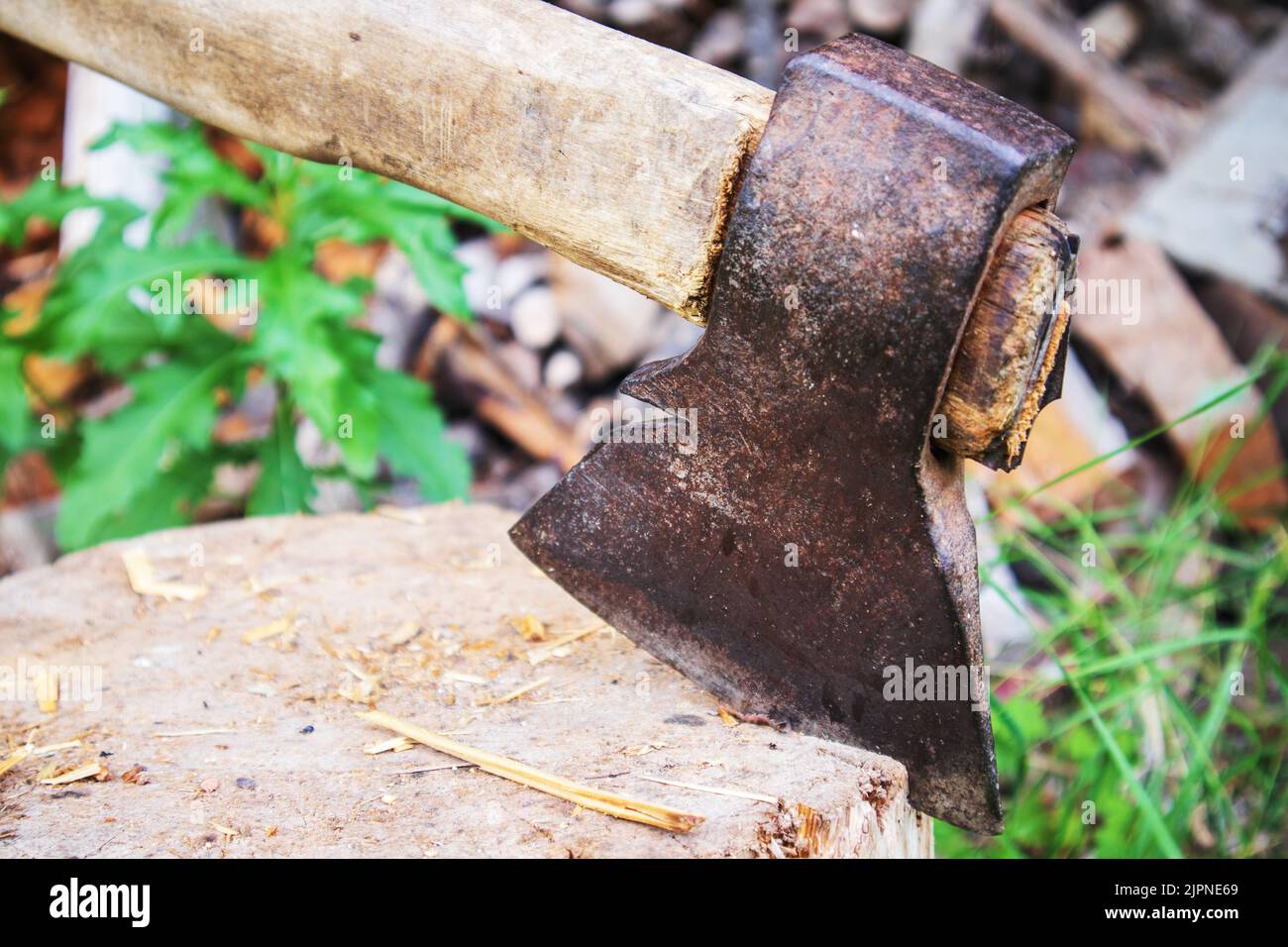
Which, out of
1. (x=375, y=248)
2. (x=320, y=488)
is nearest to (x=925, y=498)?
(x=320, y=488)

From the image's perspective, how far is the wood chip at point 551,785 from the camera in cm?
118

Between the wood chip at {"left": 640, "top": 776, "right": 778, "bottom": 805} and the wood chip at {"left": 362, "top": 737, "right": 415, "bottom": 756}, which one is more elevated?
the wood chip at {"left": 362, "top": 737, "right": 415, "bottom": 756}

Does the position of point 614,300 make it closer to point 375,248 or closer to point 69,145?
point 375,248

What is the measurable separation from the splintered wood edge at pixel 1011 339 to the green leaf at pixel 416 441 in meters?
1.48

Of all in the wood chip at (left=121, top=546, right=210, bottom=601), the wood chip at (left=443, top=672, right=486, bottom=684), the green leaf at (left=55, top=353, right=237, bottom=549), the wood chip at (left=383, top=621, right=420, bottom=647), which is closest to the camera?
the wood chip at (left=443, top=672, right=486, bottom=684)

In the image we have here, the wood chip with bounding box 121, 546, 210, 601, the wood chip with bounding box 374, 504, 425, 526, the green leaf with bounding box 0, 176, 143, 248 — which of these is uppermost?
the green leaf with bounding box 0, 176, 143, 248

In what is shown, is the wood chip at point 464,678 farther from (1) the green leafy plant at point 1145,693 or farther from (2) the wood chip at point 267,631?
(1) the green leafy plant at point 1145,693

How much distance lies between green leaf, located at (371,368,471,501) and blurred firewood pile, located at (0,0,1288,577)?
58cm

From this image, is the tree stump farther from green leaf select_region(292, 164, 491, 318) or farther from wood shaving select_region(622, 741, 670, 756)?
green leaf select_region(292, 164, 491, 318)

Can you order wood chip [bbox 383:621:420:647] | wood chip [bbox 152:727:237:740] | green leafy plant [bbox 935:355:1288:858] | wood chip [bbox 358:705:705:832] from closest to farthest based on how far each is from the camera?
wood chip [bbox 358:705:705:832], wood chip [bbox 152:727:237:740], wood chip [bbox 383:621:420:647], green leafy plant [bbox 935:355:1288:858]

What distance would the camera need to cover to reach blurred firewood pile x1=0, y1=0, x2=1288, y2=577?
3.08m

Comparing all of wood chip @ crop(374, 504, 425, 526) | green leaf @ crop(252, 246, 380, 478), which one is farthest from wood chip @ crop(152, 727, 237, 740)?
green leaf @ crop(252, 246, 380, 478)
